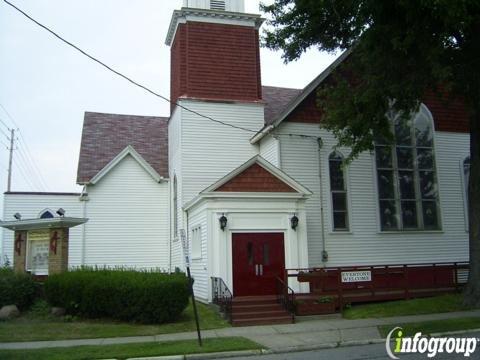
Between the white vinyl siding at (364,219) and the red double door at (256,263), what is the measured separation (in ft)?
8.65

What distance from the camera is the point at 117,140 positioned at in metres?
30.4

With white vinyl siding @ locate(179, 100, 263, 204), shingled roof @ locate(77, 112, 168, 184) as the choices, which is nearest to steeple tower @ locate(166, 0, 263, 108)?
white vinyl siding @ locate(179, 100, 263, 204)

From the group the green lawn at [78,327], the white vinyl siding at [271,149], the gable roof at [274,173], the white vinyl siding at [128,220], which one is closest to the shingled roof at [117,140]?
the white vinyl siding at [128,220]

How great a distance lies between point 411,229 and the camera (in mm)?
23078

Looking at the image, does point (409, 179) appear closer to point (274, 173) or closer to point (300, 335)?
point (274, 173)

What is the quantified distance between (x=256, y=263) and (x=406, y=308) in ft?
16.9

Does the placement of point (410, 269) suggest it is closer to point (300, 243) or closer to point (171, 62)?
point (300, 243)

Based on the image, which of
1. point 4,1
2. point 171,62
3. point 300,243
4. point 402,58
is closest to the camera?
point 4,1

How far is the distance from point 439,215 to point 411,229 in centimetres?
165

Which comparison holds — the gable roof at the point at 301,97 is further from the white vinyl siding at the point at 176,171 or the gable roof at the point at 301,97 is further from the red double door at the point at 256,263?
the red double door at the point at 256,263

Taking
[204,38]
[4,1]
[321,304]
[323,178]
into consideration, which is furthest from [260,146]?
[4,1]

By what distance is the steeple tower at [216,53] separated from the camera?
24.9m

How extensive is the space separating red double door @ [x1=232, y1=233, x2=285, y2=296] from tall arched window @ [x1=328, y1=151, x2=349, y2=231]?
3.88 meters

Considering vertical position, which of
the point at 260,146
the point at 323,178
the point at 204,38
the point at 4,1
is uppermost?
the point at 204,38
